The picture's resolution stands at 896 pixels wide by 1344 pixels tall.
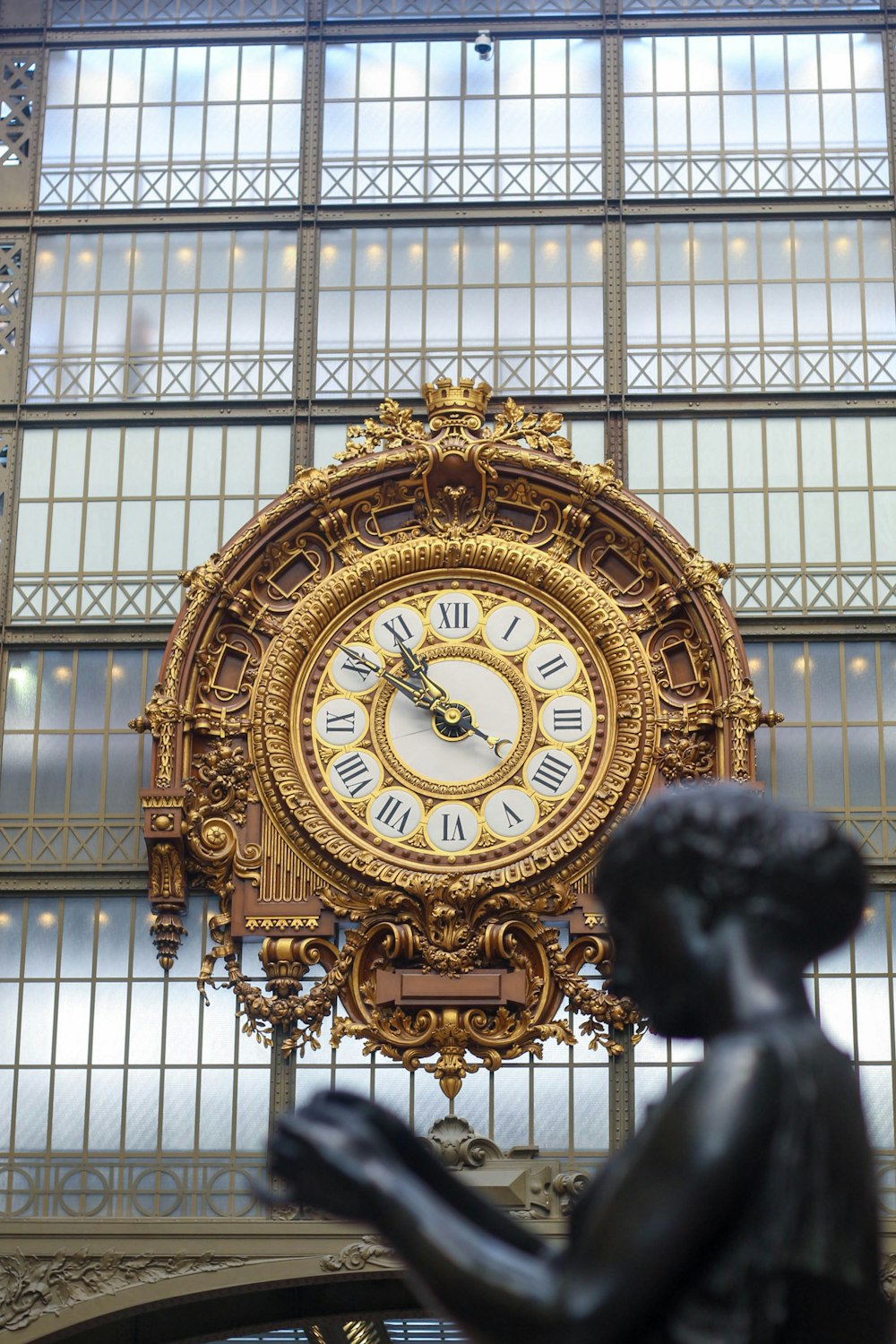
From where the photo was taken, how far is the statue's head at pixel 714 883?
12.0ft

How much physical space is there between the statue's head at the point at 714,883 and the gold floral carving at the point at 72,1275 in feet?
51.3

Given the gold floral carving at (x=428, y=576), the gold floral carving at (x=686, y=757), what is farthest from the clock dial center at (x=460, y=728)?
the gold floral carving at (x=686, y=757)

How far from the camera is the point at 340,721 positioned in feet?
66.4

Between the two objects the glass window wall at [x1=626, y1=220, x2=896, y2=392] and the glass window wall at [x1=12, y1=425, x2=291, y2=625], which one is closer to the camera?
the glass window wall at [x1=12, y1=425, x2=291, y2=625]

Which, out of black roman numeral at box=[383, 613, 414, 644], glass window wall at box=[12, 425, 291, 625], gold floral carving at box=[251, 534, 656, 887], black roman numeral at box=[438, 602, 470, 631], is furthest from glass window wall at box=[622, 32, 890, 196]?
black roman numeral at box=[383, 613, 414, 644]

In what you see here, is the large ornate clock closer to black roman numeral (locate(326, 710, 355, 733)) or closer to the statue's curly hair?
black roman numeral (locate(326, 710, 355, 733))

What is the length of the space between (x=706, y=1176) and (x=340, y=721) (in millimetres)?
16984

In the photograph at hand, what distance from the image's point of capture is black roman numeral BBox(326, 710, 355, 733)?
20.2 metres

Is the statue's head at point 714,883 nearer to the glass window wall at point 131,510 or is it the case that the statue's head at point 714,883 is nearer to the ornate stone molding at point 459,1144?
the ornate stone molding at point 459,1144

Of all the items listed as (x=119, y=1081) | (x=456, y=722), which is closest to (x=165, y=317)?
(x=456, y=722)

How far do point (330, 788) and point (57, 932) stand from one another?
8.87ft

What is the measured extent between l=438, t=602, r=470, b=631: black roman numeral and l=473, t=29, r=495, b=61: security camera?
5929mm

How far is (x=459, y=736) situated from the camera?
20.0 metres

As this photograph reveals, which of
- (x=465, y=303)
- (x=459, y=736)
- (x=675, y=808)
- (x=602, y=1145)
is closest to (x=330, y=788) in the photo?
(x=459, y=736)
